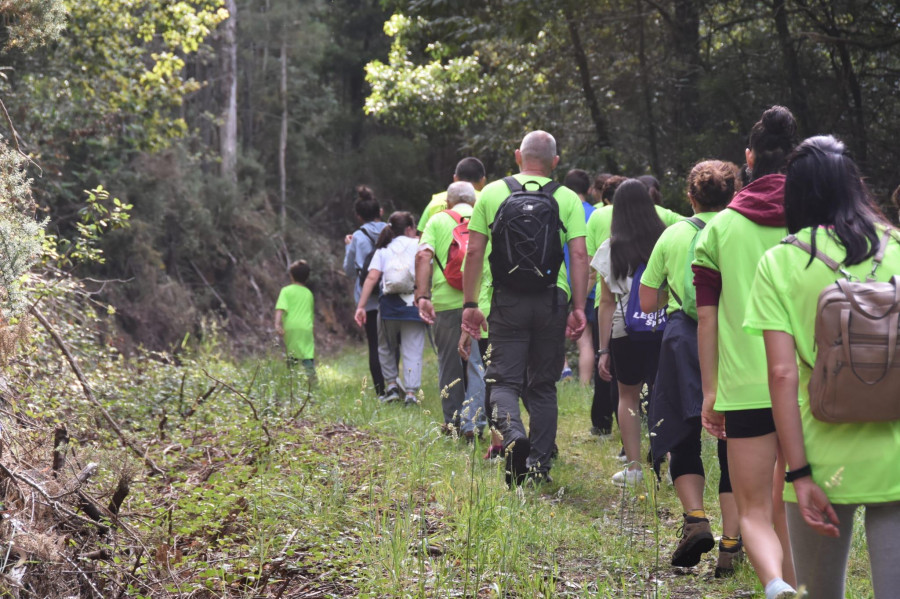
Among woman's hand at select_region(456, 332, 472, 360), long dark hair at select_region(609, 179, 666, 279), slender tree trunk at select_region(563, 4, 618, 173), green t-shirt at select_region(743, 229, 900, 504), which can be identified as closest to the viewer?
green t-shirt at select_region(743, 229, 900, 504)

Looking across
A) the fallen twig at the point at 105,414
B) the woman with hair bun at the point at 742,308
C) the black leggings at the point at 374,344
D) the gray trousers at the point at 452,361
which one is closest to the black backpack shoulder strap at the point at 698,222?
the woman with hair bun at the point at 742,308

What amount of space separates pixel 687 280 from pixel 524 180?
1995mm

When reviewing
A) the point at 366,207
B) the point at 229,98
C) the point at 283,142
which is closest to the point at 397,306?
the point at 366,207

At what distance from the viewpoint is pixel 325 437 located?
24.4 ft

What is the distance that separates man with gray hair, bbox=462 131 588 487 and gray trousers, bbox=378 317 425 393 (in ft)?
11.7

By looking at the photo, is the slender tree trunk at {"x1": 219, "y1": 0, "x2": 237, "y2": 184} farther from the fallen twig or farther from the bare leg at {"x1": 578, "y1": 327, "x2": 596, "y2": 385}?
the fallen twig

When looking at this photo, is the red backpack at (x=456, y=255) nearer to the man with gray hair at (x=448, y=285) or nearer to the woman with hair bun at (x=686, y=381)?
the man with gray hair at (x=448, y=285)

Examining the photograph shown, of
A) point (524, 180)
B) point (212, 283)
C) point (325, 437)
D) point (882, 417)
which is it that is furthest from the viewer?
point (212, 283)

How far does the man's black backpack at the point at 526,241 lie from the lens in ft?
21.3

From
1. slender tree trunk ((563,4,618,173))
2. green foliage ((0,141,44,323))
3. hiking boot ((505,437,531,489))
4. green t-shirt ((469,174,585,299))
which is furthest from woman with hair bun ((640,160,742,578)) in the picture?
slender tree trunk ((563,4,618,173))

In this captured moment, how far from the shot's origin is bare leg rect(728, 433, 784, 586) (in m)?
3.56

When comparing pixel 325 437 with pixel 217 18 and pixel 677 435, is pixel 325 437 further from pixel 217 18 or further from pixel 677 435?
pixel 217 18

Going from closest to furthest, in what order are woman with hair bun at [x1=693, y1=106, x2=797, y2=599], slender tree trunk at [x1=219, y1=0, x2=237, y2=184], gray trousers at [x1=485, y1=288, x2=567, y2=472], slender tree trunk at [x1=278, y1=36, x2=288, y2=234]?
woman with hair bun at [x1=693, y1=106, x2=797, y2=599]
gray trousers at [x1=485, y1=288, x2=567, y2=472]
slender tree trunk at [x1=219, y1=0, x2=237, y2=184]
slender tree trunk at [x1=278, y1=36, x2=288, y2=234]

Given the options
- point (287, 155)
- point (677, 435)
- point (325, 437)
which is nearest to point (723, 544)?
point (677, 435)
